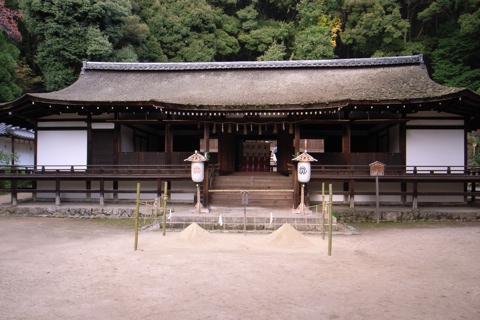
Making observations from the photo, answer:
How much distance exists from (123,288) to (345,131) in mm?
11919

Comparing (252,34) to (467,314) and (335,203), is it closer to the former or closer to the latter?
(335,203)

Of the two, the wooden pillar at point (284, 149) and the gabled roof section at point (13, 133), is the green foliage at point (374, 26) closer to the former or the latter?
the wooden pillar at point (284, 149)

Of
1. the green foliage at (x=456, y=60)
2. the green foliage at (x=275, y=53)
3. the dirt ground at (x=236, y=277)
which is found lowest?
the dirt ground at (x=236, y=277)

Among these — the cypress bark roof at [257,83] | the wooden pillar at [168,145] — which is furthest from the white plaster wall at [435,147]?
the wooden pillar at [168,145]

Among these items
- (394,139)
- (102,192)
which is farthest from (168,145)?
(394,139)

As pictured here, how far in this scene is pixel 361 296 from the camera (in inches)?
208

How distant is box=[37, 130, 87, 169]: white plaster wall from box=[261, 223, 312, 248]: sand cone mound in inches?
425

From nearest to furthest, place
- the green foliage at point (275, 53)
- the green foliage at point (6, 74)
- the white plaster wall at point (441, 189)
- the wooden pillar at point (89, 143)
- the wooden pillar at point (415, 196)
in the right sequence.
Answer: the wooden pillar at point (415, 196) < the white plaster wall at point (441, 189) < the wooden pillar at point (89, 143) < the green foliage at point (6, 74) < the green foliage at point (275, 53)

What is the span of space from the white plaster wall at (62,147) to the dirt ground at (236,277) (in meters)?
6.31

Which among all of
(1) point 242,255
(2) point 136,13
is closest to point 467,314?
(1) point 242,255

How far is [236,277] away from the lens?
622 centimetres

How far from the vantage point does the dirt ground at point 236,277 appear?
475cm

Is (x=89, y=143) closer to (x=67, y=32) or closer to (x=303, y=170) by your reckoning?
(x=303, y=170)

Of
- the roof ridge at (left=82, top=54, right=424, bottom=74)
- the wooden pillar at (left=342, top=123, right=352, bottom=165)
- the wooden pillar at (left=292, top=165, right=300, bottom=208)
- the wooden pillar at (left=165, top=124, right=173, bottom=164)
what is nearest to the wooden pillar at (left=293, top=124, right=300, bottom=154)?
the wooden pillar at (left=292, top=165, right=300, bottom=208)
